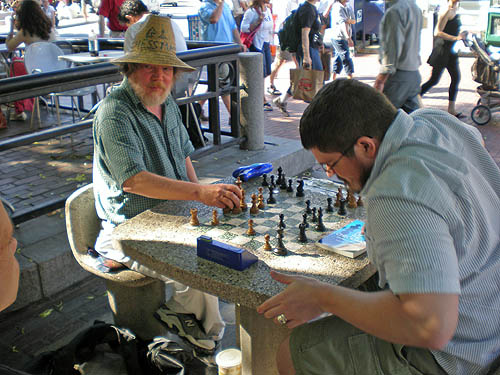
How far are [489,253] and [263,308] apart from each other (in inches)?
29.7

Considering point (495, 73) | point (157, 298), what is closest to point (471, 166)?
point (157, 298)

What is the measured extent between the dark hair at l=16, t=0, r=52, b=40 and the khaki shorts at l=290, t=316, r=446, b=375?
23.4 feet

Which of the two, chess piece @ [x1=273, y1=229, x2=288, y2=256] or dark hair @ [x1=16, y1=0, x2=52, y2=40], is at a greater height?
dark hair @ [x1=16, y1=0, x2=52, y2=40]

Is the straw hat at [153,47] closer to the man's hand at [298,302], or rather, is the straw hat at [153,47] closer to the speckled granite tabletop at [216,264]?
the speckled granite tabletop at [216,264]

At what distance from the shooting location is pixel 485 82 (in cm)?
820

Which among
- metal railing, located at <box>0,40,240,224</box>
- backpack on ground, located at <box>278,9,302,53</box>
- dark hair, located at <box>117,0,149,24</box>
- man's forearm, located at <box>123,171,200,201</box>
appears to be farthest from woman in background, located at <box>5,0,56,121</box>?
man's forearm, located at <box>123,171,200,201</box>

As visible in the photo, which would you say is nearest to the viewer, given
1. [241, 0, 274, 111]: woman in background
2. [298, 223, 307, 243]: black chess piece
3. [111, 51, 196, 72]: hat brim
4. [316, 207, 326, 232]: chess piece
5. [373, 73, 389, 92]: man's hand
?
[298, 223, 307, 243]: black chess piece

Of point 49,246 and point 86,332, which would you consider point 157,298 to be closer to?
point 86,332

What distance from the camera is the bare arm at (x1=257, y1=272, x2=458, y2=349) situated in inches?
58.7

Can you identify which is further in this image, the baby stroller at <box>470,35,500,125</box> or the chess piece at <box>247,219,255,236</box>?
the baby stroller at <box>470,35,500,125</box>

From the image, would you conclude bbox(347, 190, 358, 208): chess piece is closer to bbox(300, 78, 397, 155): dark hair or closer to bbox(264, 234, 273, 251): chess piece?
bbox(264, 234, 273, 251): chess piece

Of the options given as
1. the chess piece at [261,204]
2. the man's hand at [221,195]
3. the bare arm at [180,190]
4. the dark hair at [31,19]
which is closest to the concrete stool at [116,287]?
the bare arm at [180,190]

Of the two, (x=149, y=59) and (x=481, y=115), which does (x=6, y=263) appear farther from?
(x=481, y=115)

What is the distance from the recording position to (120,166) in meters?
2.79
